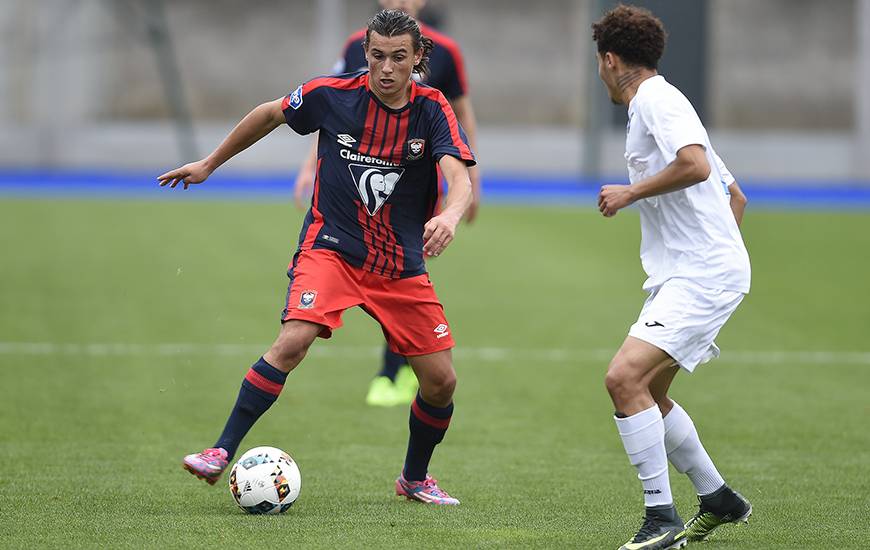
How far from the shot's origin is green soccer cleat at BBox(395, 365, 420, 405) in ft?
26.4

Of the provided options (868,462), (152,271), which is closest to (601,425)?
(868,462)

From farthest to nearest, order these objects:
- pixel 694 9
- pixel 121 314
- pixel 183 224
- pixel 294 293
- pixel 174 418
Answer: pixel 694 9
pixel 183 224
pixel 121 314
pixel 174 418
pixel 294 293

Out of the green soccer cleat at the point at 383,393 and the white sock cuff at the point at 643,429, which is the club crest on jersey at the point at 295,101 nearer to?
the white sock cuff at the point at 643,429

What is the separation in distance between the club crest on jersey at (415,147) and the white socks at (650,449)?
142 centimetres

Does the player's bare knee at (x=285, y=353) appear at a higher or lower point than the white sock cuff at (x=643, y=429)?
higher

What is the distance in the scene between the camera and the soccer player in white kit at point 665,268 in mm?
4562

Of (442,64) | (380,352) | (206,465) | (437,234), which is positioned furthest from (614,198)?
(380,352)

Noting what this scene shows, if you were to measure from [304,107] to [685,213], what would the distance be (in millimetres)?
1618

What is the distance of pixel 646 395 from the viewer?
465 centimetres

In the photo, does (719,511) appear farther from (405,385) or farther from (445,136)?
(405,385)

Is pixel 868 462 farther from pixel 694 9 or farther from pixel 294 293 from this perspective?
pixel 694 9

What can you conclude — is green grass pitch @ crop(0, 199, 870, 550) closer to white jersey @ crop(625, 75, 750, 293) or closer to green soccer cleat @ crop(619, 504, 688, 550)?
green soccer cleat @ crop(619, 504, 688, 550)

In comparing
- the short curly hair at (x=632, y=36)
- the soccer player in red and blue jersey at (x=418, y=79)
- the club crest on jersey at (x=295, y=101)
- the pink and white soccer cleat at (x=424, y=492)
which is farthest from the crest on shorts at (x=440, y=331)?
the soccer player in red and blue jersey at (x=418, y=79)

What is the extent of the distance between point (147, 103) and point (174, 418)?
2571 cm
